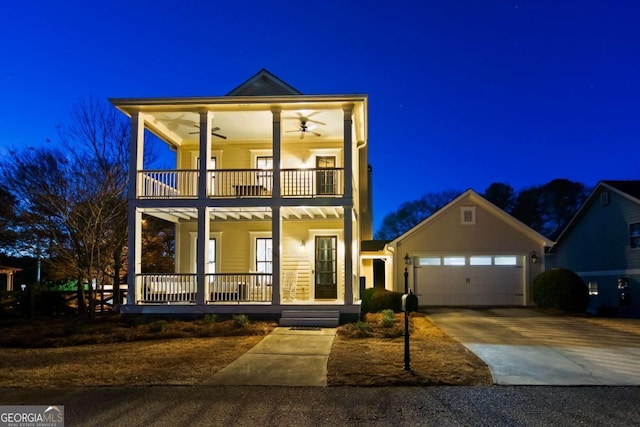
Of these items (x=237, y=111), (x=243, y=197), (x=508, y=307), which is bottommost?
(x=508, y=307)

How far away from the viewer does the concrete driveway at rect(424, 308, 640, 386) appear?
25.0ft

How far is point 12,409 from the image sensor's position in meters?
6.11

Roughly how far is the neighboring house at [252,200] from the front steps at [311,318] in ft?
0.15

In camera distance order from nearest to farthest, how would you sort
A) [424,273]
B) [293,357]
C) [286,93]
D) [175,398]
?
1. [175,398]
2. [293,357]
3. [286,93]
4. [424,273]

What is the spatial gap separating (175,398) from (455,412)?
3352 mm

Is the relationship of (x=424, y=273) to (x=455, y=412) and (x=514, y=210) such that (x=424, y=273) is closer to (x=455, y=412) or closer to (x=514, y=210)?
(x=455, y=412)

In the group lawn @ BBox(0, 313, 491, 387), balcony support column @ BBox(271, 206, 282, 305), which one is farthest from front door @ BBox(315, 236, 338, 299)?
balcony support column @ BBox(271, 206, 282, 305)

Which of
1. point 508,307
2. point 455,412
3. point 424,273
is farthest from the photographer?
point 424,273

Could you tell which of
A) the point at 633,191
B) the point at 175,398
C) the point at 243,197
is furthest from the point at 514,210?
the point at 175,398

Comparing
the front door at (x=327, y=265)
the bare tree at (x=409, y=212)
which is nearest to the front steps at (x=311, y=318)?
the front door at (x=327, y=265)

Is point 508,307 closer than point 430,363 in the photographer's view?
No

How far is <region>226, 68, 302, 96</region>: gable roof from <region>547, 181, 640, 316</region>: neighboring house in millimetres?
12294

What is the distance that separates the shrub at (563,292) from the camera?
17.1m

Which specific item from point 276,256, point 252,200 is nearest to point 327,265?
point 276,256
